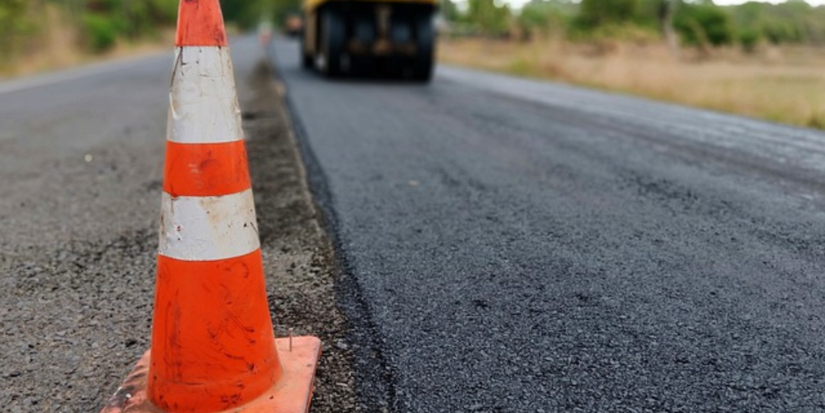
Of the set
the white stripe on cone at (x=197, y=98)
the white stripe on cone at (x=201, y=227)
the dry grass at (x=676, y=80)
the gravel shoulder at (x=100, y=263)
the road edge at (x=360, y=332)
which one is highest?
the white stripe on cone at (x=197, y=98)

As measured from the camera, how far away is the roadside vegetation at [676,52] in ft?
33.4

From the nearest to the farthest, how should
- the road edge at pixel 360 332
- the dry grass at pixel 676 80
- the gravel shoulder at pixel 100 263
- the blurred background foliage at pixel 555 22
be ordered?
the road edge at pixel 360 332 → the gravel shoulder at pixel 100 263 → the dry grass at pixel 676 80 → the blurred background foliage at pixel 555 22

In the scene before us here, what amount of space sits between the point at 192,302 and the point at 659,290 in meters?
1.55

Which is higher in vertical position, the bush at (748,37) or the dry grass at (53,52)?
the bush at (748,37)

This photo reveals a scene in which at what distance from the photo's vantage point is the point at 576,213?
3197 millimetres

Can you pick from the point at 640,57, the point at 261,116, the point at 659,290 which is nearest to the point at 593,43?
the point at 640,57

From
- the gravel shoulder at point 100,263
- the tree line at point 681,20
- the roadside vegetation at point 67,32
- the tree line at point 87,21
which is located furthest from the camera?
the tree line at point 681,20

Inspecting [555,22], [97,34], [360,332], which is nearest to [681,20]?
[555,22]

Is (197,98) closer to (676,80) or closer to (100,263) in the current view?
(100,263)

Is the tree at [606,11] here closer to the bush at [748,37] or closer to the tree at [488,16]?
the bush at [748,37]

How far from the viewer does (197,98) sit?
1.53m

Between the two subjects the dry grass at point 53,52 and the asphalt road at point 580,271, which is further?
the dry grass at point 53,52

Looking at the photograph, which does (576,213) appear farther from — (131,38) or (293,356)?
(131,38)

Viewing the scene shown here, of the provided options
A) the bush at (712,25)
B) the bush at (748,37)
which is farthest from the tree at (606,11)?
the bush at (748,37)
